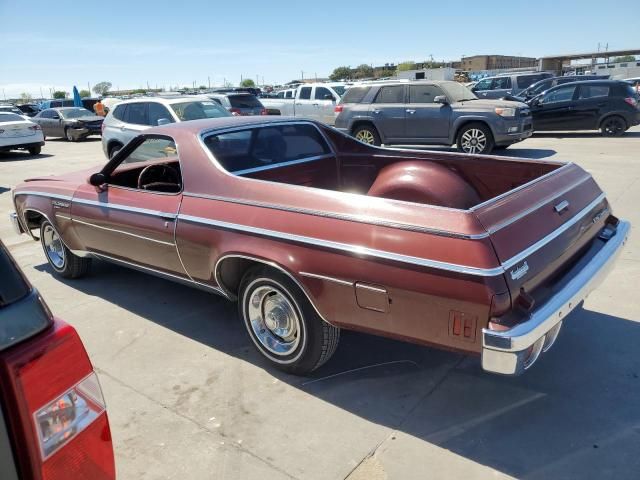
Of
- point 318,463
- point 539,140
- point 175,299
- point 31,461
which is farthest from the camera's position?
point 539,140

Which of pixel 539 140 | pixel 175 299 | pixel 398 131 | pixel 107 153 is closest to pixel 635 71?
pixel 539 140

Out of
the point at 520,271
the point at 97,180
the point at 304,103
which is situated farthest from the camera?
the point at 304,103

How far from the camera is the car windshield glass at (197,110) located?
10.3 meters

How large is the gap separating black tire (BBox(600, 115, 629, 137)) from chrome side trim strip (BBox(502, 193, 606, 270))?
479 inches

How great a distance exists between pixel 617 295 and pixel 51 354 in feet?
14.2

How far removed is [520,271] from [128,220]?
295cm

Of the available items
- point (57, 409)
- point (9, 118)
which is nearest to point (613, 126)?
point (57, 409)

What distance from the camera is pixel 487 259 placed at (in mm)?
2434

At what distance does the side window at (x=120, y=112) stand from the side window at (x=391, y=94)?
5.64 metres

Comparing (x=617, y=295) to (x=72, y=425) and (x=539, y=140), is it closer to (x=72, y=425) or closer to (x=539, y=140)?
(x=72, y=425)

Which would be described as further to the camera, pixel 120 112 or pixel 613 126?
pixel 613 126

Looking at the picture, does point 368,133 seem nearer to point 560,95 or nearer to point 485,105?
point 485,105

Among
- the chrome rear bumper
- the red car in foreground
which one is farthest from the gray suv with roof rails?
the red car in foreground

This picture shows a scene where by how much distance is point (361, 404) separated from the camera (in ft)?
10.2
